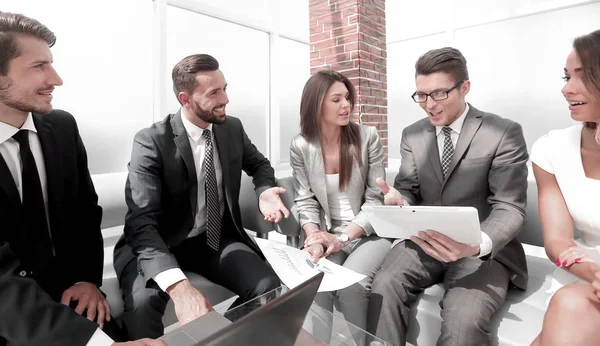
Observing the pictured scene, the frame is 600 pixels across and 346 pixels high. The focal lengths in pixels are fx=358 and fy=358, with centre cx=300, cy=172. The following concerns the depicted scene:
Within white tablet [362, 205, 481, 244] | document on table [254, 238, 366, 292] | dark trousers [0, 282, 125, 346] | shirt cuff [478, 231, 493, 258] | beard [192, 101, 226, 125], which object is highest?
beard [192, 101, 226, 125]

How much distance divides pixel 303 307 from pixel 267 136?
3870 millimetres

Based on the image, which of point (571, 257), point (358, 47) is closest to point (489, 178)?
point (571, 257)

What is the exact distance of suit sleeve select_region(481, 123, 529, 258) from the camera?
157 centimetres

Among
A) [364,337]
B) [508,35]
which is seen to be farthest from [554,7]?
[364,337]

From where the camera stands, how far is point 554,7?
3.43 meters

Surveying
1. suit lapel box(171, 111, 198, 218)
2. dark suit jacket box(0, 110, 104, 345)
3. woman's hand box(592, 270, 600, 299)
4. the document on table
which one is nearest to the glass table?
the document on table

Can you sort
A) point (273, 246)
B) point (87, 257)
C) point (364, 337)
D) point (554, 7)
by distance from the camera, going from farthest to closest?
point (554, 7) < point (87, 257) < point (273, 246) < point (364, 337)

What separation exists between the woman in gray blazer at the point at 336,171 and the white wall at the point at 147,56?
5.80ft

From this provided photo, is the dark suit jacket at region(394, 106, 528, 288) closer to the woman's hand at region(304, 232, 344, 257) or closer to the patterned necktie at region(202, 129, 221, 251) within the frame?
the woman's hand at region(304, 232, 344, 257)

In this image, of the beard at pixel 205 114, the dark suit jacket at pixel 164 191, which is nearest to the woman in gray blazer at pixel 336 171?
the dark suit jacket at pixel 164 191

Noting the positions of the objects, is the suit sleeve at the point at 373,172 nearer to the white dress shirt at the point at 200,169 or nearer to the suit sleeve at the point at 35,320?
the white dress shirt at the point at 200,169

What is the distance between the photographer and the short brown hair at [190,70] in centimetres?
198

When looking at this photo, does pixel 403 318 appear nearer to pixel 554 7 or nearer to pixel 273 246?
pixel 273 246

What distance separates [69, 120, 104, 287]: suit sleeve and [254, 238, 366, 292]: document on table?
2.48ft
